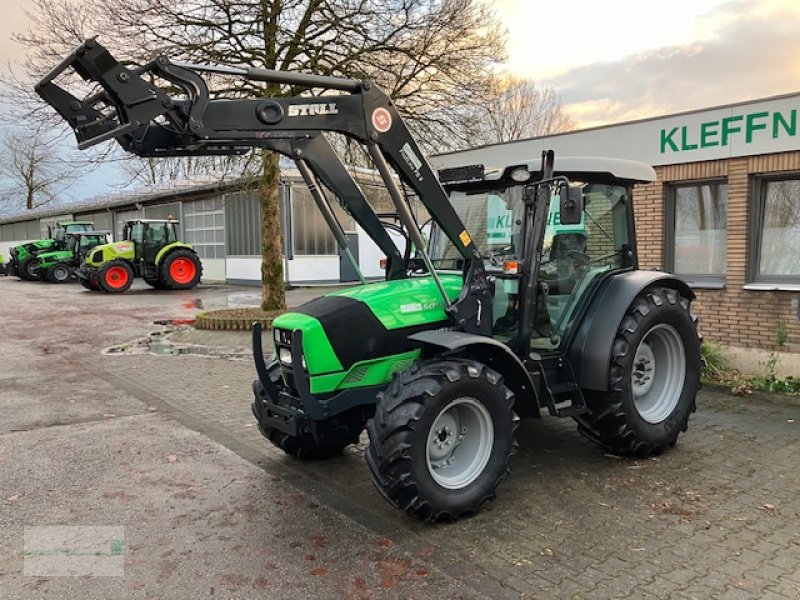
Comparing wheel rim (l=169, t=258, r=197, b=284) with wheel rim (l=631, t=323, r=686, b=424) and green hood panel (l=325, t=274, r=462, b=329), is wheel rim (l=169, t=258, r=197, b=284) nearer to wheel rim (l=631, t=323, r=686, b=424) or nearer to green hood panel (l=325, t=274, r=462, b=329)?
green hood panel (l=325, t=274, r=462, b=329)

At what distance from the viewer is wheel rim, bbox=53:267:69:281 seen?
28.1 metres

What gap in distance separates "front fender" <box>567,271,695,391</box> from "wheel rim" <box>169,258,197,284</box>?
19.7 m

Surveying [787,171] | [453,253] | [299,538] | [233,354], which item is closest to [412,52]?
[233,354]

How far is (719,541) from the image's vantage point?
147 inches

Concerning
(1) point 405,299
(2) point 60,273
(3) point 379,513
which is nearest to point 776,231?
(1) point 405,299

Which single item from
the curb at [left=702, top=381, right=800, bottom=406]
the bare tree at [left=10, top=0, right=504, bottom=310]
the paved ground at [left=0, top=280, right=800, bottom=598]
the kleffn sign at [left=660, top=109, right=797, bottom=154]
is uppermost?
the bare tree at [left=10, top=0, right=504, bottom=310]

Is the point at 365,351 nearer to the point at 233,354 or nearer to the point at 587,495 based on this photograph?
the point at 587,495

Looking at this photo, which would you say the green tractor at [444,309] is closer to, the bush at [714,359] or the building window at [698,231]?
the bush at [714,359]

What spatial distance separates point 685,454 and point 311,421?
3037mm

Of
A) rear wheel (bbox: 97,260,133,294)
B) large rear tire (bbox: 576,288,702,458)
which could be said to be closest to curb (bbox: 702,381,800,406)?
large rear tire (bbox: 576,288,702,458)

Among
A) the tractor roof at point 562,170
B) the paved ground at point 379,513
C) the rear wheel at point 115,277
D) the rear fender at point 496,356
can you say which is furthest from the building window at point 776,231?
the rear wheel at point 115,277

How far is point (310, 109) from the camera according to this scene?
3.82m

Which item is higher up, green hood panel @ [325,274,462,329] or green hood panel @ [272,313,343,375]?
green hood panel @ [325,274,462,329]

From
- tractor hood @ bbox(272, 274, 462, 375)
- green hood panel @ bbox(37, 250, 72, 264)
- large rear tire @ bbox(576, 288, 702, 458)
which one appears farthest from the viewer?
green hood panel @ bbox(37, 250, 72, 264)
